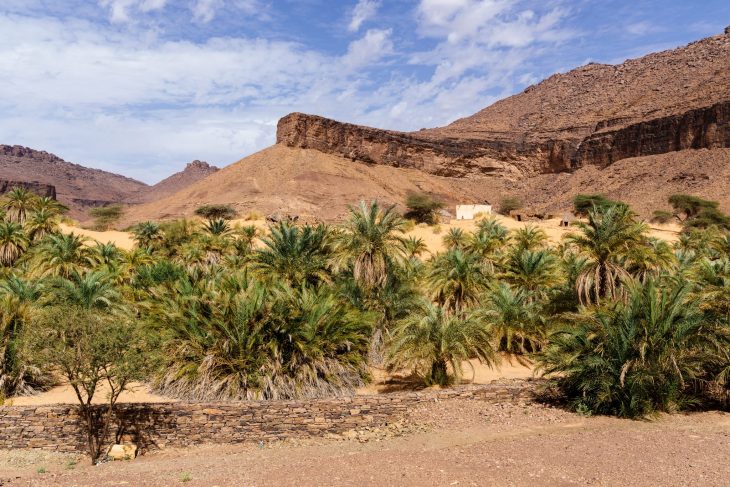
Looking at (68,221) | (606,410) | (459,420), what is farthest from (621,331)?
(68,221)

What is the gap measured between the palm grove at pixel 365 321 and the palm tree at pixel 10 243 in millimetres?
3560

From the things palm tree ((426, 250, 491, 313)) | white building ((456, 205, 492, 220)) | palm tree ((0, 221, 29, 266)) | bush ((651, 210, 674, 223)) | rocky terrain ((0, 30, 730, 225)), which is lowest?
palm tree ((426, 250, 491, 313))

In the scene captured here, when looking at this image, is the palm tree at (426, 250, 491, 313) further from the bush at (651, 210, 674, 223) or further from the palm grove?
the bush at (651, 210, 674, 223)

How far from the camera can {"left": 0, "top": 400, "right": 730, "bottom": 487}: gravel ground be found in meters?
9.16

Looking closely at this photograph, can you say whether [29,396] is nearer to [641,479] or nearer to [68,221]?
[641,479]

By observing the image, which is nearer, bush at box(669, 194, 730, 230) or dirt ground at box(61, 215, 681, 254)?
dirt ground at box(61, 215, 681, 254)

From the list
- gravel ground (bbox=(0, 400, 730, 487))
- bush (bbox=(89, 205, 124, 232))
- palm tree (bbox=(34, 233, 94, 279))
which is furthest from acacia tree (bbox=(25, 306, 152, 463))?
bush (bbox=(89, 205, 124, 232))

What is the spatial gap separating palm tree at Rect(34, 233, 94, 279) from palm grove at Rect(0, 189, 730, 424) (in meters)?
0.06

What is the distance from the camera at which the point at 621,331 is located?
12664 mm

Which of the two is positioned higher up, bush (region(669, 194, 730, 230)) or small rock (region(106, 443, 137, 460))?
bush (region(669, 194, 730, 230))

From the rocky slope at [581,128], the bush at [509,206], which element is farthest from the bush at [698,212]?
the rocky slope at [581,128]

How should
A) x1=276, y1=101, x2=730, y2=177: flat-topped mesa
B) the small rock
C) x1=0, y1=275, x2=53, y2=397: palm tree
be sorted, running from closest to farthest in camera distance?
1. the small rock
2. x1=0, y1=275, x2=53, y2=397: palm tree
3. x1=276, y1=101, x2=730, y2=177: flat-topped mesa

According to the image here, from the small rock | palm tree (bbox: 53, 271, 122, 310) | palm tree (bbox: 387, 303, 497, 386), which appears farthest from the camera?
palm tree (bbox: 53, 271, 122, 310)

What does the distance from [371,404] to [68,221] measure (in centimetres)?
5169
